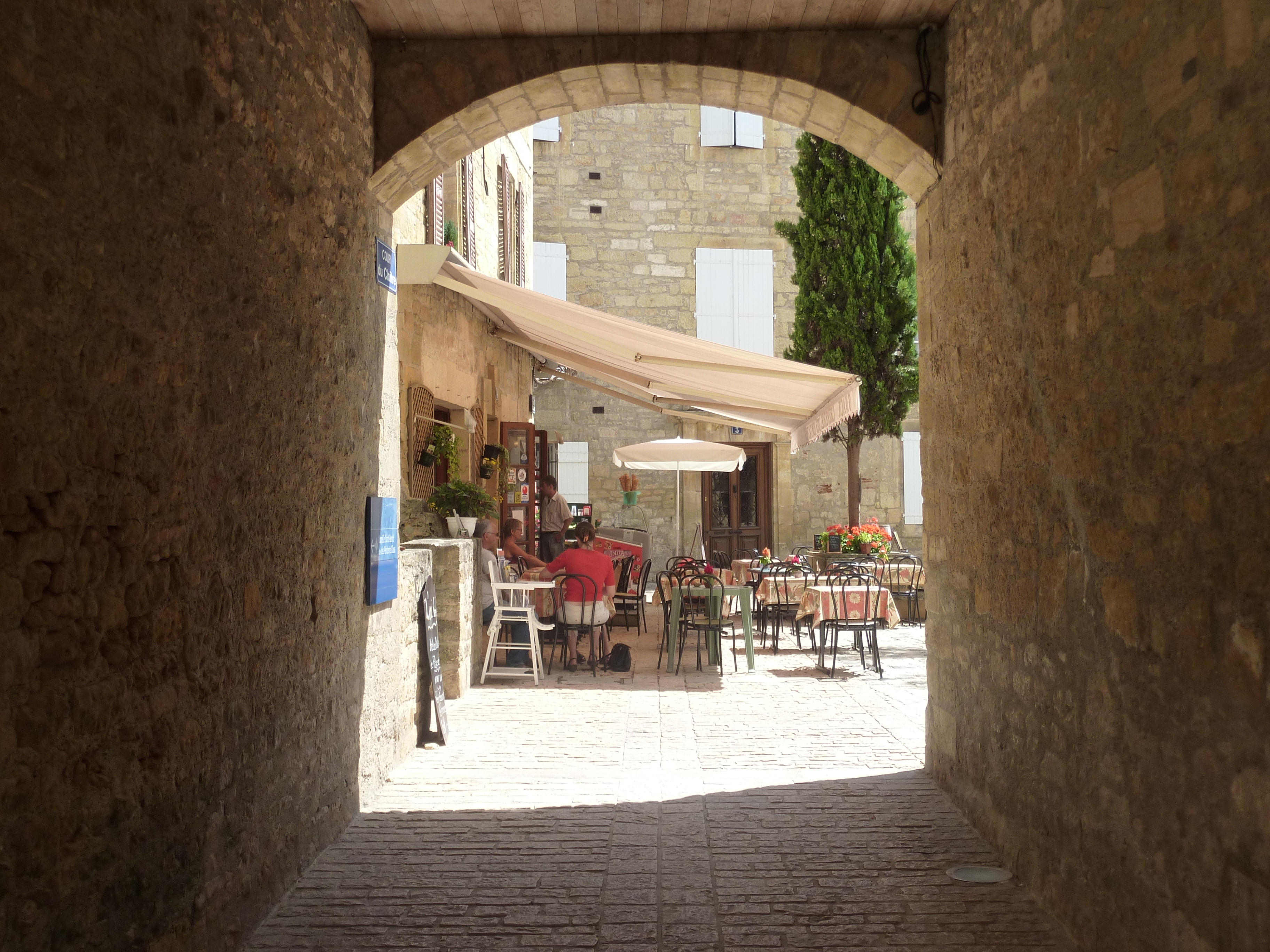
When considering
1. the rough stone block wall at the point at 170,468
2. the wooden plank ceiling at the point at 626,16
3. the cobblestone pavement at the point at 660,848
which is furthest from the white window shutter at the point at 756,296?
the rough stone block wall at the point at 170,468

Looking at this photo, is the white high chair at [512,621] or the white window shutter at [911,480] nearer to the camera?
the white high chair at [512,621]

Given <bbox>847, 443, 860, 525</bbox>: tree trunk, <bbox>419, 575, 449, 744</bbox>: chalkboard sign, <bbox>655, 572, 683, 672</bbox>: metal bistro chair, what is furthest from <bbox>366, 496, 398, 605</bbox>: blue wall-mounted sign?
<bbox>847, 443, 860, 525</bbox>: tree trunk

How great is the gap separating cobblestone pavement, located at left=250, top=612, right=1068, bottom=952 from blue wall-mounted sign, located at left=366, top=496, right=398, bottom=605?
839mm

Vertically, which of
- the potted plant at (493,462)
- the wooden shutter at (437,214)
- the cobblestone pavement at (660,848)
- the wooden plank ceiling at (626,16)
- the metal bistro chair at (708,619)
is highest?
the wooden shutter at (437,214)

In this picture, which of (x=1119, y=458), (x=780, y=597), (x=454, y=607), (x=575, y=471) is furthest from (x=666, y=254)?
(x=1119, y=458)

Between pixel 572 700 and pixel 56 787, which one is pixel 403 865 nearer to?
pixel 56 787

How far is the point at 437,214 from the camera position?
9.09 meters

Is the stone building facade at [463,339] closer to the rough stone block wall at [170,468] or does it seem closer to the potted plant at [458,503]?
the potted plant at [458,503]

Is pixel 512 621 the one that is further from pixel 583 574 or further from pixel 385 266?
pixel 385 266

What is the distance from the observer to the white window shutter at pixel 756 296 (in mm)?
17156

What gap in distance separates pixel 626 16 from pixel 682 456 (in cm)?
662

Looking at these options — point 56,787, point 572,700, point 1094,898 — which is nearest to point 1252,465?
point 1094,898

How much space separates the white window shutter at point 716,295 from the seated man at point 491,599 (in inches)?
380

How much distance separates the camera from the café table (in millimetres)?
7664
